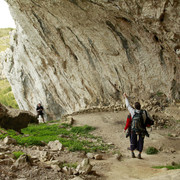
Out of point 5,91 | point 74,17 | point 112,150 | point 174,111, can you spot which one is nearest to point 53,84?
point 74,17

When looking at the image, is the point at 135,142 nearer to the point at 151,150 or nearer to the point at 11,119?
the point at 151,150

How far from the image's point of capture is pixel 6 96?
57.0m

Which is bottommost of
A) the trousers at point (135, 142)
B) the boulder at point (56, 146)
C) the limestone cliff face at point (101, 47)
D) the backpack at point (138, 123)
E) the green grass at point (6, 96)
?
the green grass at point (6, 96)

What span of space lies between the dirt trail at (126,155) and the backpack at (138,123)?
101 cm

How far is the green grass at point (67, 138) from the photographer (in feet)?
24.9

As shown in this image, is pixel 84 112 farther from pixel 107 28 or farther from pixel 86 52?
pixel 107 28

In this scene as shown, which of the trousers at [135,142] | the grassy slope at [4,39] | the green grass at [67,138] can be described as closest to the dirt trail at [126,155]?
the trousers at [135,142]

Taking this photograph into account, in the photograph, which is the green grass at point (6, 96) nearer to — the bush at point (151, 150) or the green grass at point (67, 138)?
the green grass at point (67, 138)

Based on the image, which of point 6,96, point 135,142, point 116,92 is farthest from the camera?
point 6,96

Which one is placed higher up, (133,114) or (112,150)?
(133,114)

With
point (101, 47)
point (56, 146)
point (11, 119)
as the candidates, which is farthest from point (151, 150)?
point (101, 47)

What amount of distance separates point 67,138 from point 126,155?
354cm

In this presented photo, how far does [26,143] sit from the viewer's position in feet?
23.5

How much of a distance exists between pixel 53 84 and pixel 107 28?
39.8 ft
